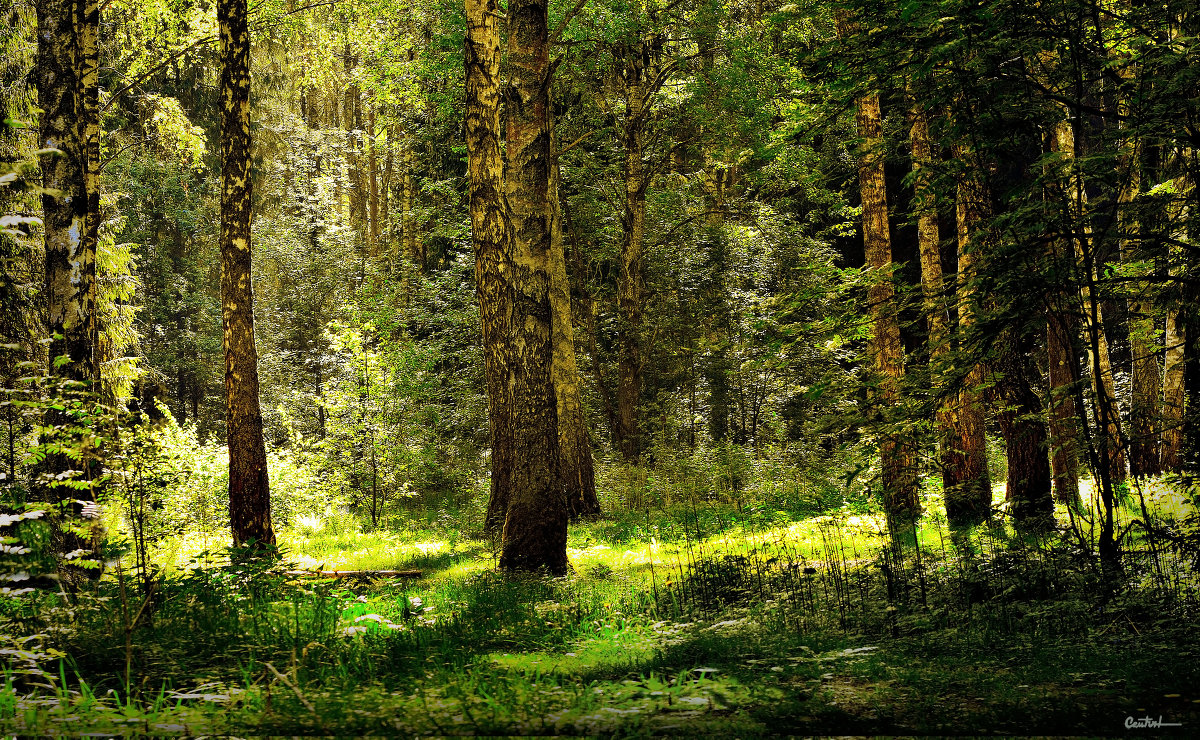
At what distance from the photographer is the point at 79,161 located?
911 centimetres

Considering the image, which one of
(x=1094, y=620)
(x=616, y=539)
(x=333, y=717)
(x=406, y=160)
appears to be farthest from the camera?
(x=406, y=160)

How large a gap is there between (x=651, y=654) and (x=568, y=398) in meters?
9.27

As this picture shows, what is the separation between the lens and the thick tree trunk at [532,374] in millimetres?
8477

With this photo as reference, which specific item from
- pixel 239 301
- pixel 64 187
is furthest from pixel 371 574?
pixel 64 187

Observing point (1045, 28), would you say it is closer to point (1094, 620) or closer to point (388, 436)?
point (1094, 620)

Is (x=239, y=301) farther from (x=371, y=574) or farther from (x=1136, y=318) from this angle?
(x=1136, y=318)

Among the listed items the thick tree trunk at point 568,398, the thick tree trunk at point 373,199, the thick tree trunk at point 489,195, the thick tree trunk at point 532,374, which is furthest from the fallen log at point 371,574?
the thick tree trunk at point 373,199

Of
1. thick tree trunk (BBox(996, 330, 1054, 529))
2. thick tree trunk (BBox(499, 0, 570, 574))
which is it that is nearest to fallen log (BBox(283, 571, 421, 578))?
thick tree trunk (BBox(499, 0, 570, 574))

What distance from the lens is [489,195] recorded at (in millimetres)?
10844

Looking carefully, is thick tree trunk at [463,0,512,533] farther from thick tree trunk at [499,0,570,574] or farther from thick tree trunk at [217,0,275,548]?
thick tree trunk at [217,0,275,548]

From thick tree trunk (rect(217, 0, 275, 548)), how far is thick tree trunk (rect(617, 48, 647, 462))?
11.2 meters

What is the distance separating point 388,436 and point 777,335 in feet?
40.2

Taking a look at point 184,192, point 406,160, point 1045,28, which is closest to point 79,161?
point 1045,28

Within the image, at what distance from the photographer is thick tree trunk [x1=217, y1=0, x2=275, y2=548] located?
9.84m
